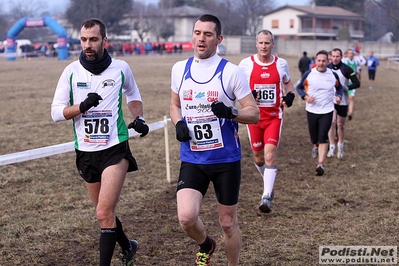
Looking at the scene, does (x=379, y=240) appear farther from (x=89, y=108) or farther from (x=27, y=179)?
(x=27, y=179)

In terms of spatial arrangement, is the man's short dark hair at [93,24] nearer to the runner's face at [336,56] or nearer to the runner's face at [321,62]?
the runner's face at [321,62]

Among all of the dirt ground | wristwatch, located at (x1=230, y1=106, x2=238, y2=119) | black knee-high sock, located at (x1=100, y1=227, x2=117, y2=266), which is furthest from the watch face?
the dirt ground

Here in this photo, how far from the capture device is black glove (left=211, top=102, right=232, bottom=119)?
5078 mm

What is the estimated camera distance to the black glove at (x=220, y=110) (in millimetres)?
5078

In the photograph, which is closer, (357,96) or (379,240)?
(379,240)

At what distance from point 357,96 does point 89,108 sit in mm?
24049

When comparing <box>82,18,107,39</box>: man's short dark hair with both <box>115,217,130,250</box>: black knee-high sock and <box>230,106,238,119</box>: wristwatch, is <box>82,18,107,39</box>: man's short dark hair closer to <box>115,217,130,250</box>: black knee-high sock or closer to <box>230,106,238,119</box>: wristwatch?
<box>230,106,238,119</box>: wristwatch

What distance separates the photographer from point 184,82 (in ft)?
17.9

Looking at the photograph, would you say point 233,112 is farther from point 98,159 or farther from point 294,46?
point 294,46

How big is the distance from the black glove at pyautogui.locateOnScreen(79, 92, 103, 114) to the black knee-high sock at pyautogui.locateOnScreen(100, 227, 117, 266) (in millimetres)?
1115

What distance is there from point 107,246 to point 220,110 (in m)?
1.62

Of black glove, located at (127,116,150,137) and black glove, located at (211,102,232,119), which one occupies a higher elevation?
black glove, located at (211,102,232,119)

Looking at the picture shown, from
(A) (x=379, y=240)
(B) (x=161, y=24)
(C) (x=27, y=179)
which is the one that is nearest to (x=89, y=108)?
(A) (x=379, y=240)

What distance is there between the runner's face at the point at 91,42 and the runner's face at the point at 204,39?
0.89 metres
